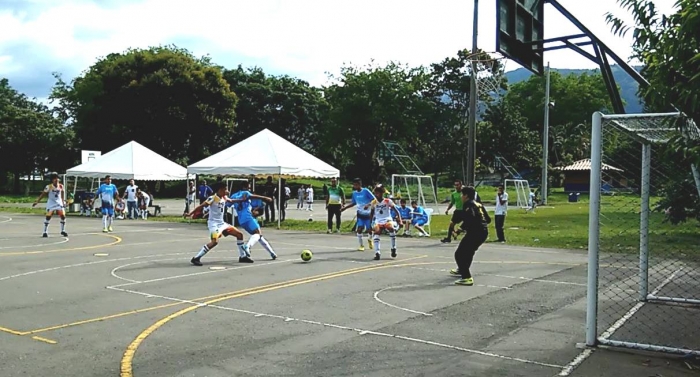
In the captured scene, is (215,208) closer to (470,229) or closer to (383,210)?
(383,210)

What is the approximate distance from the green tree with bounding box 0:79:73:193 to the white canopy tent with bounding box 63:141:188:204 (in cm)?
3165

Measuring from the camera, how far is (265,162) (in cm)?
2688

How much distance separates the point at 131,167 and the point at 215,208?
2040 cm

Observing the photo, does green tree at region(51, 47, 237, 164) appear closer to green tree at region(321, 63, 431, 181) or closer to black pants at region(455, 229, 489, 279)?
green tree at region(321, 63, 431, 181)

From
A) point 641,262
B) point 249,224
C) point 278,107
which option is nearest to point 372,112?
point 278,107

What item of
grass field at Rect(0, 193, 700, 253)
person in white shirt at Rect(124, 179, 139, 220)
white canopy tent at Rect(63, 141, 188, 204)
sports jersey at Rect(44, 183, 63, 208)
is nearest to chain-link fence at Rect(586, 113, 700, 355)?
grass field at Rect(0, 193, 700, 253)

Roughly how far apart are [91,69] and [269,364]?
235 feet

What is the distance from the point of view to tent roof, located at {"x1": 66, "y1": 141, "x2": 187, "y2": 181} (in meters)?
33.3

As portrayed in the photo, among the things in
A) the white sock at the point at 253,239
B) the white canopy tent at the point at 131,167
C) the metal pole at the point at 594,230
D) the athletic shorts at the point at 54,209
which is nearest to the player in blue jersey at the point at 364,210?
the white sock at the point at 253,239

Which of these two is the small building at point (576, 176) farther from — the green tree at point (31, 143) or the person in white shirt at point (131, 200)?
the green tree at point (31, 143)

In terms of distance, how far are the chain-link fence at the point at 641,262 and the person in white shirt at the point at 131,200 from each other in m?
22.3

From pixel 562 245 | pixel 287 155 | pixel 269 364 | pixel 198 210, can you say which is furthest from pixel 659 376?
pixel 287 155

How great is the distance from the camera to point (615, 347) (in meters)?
7.55

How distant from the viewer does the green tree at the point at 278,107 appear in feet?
233
